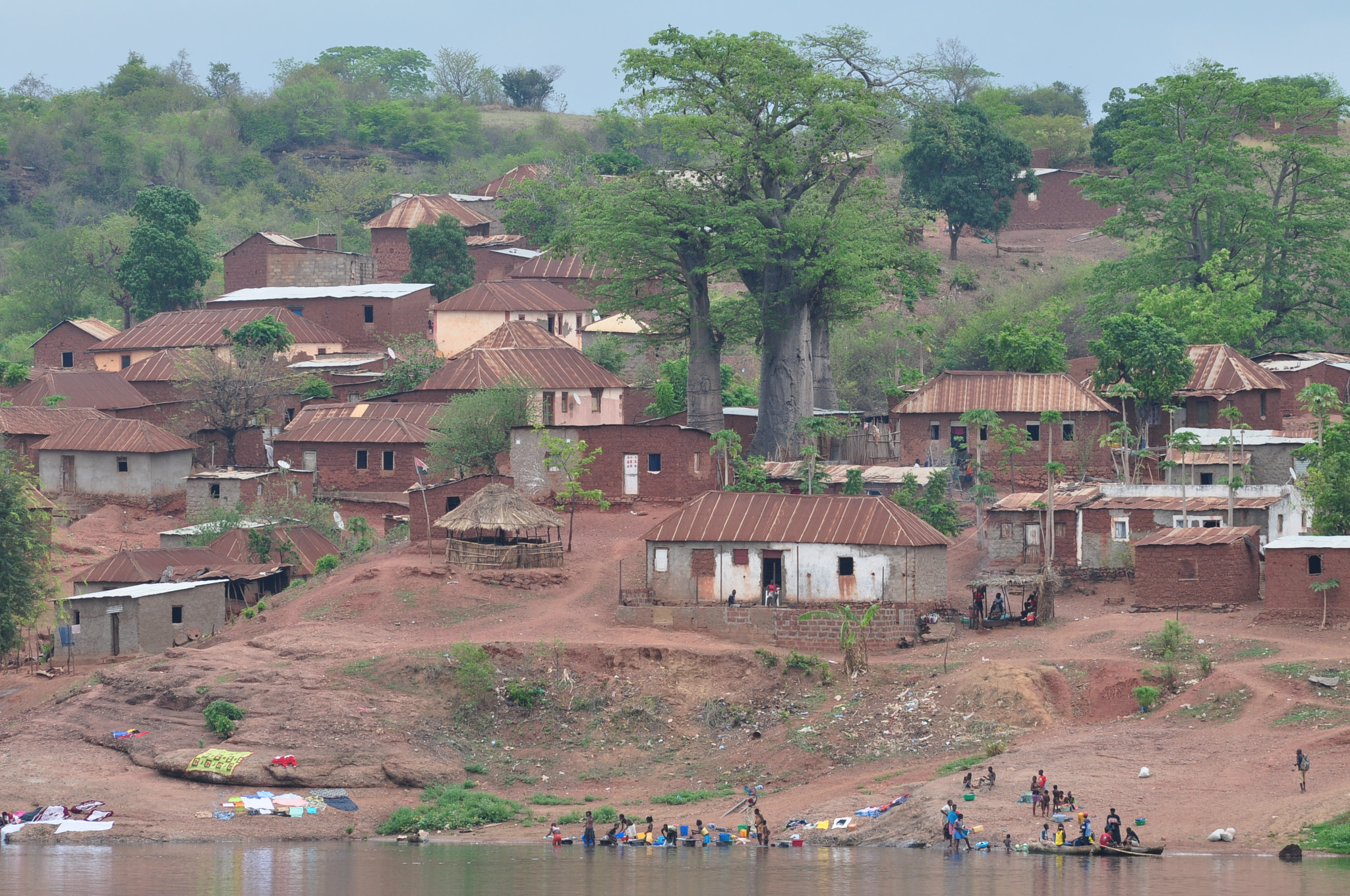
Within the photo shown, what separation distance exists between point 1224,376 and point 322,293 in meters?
36.5

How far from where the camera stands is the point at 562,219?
8706cm

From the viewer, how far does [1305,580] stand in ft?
131

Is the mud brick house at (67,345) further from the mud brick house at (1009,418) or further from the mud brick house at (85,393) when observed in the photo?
the mud brick house at (1009,418)

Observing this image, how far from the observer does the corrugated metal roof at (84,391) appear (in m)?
66.2

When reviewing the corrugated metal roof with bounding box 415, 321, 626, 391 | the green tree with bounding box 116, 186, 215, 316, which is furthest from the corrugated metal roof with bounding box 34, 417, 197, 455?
the green tree with bounding box 116, 186, 215, 316

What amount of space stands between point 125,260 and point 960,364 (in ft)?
119

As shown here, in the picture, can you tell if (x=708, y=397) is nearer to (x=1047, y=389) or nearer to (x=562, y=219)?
(x=1047, y=389)

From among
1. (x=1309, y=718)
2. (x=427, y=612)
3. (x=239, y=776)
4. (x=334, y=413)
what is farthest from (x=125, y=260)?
(x=1309, y=718)

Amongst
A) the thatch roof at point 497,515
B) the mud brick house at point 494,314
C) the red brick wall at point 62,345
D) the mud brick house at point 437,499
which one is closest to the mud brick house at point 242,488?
the mud brick house at point 437,499

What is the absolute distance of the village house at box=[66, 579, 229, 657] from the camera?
44.8 meters

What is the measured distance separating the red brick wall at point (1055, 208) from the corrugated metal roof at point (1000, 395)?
37.0 m

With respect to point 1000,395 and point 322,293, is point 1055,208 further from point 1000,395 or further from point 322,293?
point 1000,395

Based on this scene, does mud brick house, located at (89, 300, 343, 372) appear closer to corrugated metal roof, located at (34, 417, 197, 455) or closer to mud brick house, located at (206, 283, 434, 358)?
mud brick house, located at (206, 283, 434, 358)

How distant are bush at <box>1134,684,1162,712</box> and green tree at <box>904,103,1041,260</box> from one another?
49186 mm
